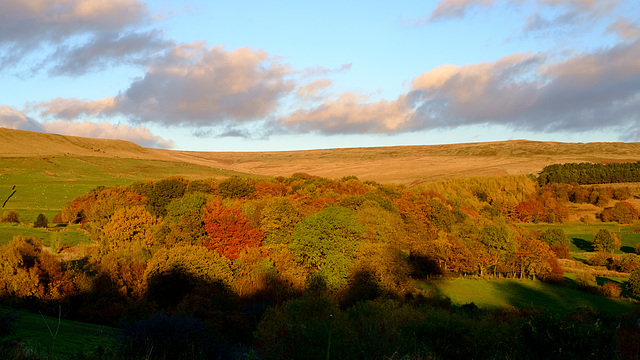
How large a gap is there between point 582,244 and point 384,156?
330 ft

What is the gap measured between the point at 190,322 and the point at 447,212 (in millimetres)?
52142

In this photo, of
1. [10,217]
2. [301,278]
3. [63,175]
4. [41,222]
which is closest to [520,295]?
[301,278]

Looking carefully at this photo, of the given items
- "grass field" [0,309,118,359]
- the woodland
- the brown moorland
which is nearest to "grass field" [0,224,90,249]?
the woodland

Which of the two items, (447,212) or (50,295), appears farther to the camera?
(447,212)

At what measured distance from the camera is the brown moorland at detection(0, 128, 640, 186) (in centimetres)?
12346

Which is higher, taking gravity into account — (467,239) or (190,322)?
(190,322)

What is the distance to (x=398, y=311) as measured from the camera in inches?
974

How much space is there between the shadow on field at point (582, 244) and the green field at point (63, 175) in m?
77.1

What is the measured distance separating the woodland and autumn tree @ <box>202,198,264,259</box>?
0.47ft

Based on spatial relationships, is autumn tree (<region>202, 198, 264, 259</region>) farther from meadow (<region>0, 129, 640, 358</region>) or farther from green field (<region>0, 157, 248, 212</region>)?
green field (<region>0, 157, 248, 212</region>)

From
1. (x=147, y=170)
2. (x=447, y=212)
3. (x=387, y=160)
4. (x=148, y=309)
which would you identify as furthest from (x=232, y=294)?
(x=387, y=160)

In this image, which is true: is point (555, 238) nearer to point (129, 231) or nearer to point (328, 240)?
point (328, 240)

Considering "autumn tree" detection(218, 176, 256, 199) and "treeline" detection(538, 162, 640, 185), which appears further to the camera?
"treeline" detection(538, 162, 640, 185)

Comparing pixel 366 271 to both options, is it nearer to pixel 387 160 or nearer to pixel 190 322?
pixel 190 322
